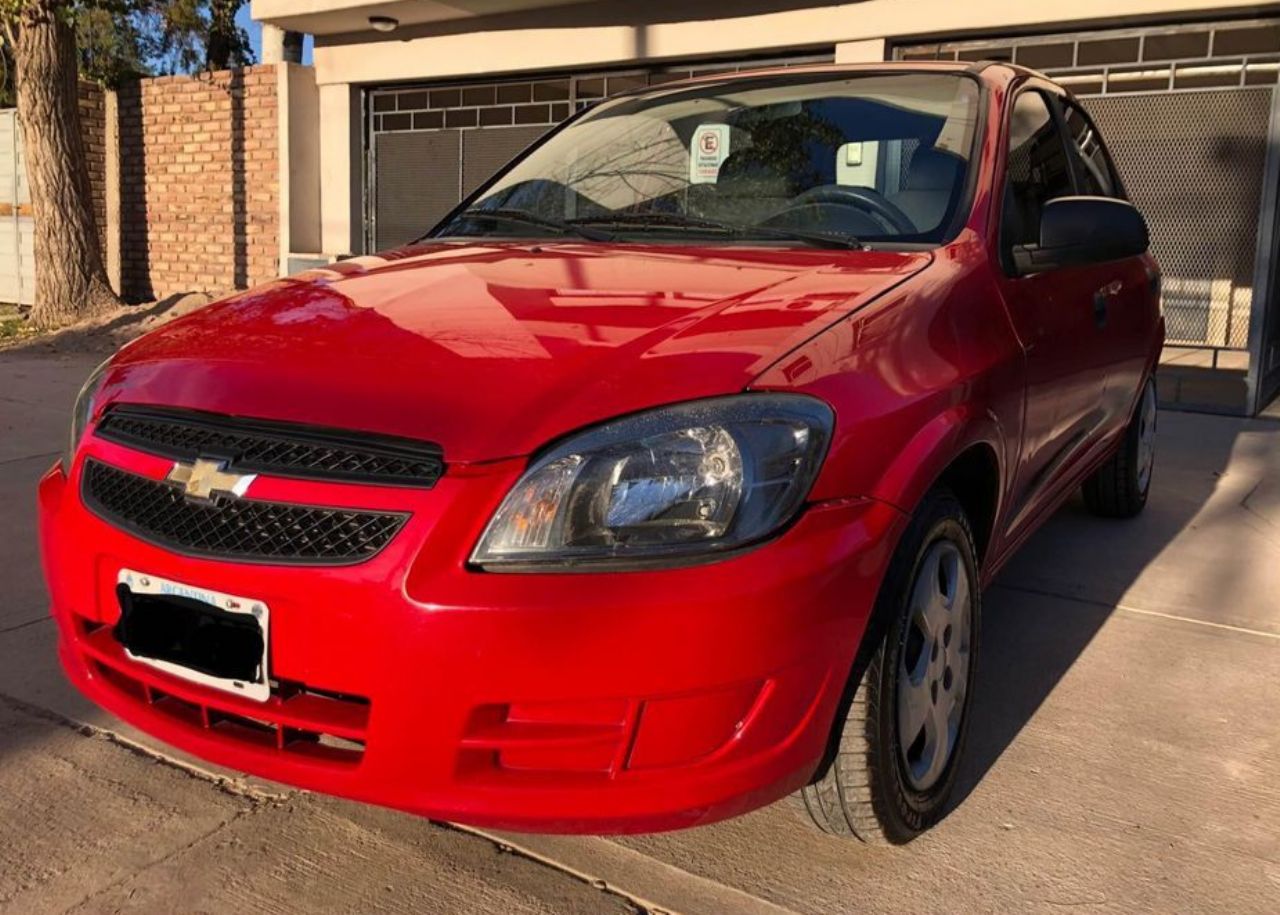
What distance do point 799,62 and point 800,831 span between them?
8029 mm

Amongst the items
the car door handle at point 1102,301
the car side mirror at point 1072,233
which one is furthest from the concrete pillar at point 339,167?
the car side mirror at point 1072,233

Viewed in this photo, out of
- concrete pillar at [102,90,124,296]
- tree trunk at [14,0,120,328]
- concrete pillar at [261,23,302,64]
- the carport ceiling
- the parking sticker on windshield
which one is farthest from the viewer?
concrete pillar at [261,23,302,64]

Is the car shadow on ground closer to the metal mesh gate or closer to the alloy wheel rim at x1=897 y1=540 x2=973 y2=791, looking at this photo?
the alloy wheel rim at x1=897 y1=540 x2=973 y2=791

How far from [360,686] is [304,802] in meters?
0.87

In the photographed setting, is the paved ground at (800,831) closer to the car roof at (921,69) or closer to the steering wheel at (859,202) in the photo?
the steering wheel at (859,202)

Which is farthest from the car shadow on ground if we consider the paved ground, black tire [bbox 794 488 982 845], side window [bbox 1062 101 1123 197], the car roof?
the car roof

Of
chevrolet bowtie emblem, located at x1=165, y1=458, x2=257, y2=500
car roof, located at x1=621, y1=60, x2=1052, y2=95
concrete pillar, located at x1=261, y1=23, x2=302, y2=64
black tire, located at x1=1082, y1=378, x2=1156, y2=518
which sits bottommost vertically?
black tire, located at x1=1082, y1=378, x2=1156, y2=518

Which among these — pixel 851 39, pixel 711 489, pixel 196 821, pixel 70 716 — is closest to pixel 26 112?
pixel 851 39

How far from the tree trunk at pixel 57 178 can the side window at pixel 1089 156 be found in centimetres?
996

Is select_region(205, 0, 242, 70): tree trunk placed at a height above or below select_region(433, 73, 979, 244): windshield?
above

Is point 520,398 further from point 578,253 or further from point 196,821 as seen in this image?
point 196,821

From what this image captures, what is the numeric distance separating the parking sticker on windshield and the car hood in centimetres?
55

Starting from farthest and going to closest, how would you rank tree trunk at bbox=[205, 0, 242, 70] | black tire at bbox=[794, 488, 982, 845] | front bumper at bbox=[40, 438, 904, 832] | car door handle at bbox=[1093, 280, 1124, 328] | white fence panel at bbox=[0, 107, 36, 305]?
tree trunk at bbox=[205, 0, 242, 70], white fence panel at bbox=[0, 107, 36, 305], car door handle at bbox=[1093, 280, 1124, 328], black tire at bbox=[794, 488, 982, 845], front bumper at bbox=[40, 438, 904, 832]

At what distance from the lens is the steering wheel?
2.89 meters
